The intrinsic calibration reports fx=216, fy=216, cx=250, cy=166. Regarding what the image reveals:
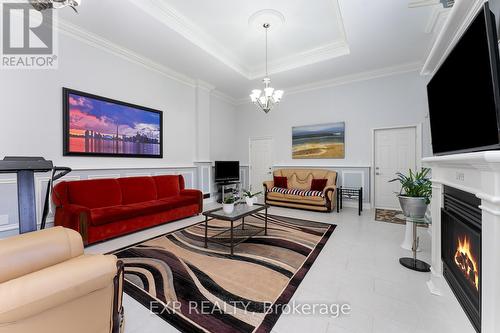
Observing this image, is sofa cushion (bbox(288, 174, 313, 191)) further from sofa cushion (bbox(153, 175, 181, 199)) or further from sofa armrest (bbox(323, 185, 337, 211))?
sofa cushion (bbox(153, 175, 181, 199))

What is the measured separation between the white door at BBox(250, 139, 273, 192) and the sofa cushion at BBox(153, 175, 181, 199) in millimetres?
2608

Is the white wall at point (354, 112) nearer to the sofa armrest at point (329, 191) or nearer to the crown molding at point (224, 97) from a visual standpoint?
the crown molding at point (224, 97)

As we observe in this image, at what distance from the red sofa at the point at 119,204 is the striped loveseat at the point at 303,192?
1957mm

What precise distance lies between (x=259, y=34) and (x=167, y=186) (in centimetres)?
340

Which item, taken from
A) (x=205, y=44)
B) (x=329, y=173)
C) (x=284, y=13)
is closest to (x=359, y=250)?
(x=329, y=173)

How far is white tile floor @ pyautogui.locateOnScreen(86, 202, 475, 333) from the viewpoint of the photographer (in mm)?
1517

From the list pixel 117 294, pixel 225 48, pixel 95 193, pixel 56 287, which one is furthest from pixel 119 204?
pixel 225 48

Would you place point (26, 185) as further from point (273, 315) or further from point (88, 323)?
point (273, 315)

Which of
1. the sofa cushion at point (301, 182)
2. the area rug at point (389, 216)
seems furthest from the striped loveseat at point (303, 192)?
the area rug at point (389, 216)

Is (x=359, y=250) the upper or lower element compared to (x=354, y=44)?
lower

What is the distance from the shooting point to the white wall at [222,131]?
20.7 ft

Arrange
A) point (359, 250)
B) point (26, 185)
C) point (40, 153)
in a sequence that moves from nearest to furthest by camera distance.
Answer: point (26, 185)
point (359, 250)
point (40, 153)

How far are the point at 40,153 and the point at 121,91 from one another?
1.65 meters

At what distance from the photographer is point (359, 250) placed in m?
2.77
